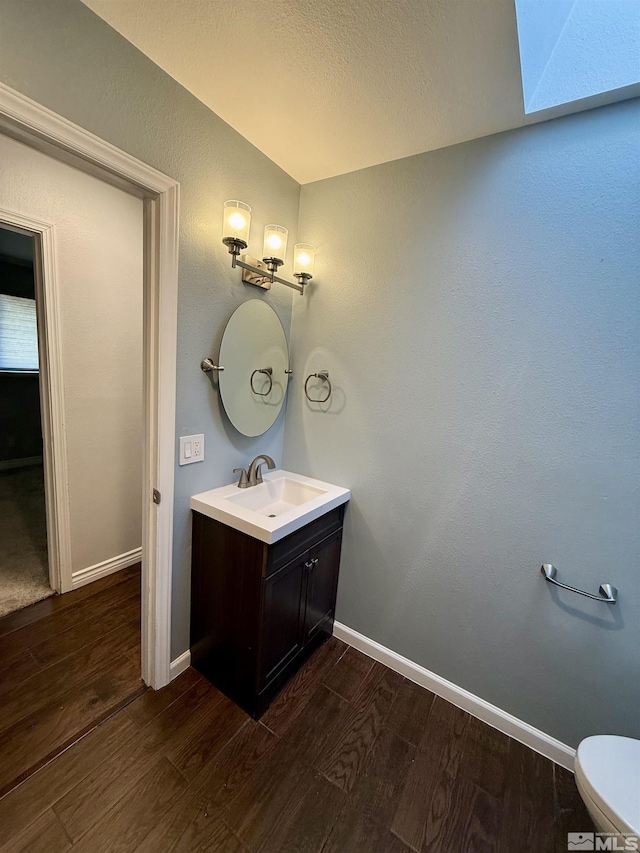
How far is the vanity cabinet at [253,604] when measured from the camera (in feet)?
4.38

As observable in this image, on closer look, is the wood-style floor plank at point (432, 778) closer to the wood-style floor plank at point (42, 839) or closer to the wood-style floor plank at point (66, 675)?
the wood-style floor plank at point (42, 839)

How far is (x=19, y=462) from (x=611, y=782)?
5882mm

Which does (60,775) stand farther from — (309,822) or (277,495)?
(277,495)

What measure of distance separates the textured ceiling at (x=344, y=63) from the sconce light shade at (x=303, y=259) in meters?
0.42

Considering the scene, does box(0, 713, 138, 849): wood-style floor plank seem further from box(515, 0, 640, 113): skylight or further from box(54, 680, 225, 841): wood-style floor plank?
box(515, 0, 640, 113): skylight

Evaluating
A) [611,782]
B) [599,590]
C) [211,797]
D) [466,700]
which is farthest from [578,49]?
[211,797]

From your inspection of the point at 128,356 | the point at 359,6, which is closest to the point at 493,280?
the point at 359,6

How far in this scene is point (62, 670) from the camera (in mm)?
1578

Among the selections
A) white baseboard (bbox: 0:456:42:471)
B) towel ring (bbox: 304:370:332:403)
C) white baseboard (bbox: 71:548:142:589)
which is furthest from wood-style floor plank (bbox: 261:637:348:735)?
white baseboard (bbox: 0:456:42:471)

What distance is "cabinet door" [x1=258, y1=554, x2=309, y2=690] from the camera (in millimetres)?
1346

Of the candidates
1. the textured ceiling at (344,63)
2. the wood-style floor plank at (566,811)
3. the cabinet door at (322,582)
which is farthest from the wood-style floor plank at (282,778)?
the textured ceiling at (344,63)

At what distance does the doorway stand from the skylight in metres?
3.82

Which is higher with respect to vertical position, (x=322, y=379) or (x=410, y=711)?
(x=322, y=379)

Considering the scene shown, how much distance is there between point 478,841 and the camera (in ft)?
3.59
